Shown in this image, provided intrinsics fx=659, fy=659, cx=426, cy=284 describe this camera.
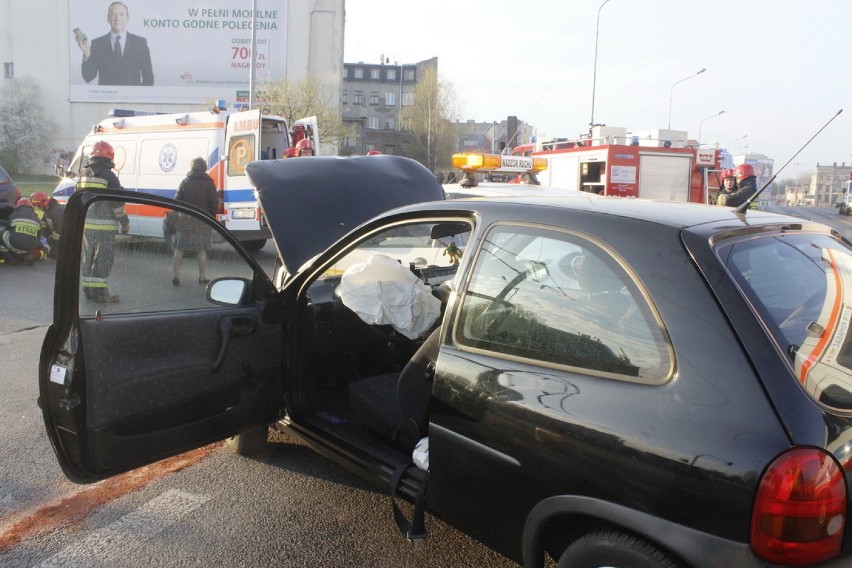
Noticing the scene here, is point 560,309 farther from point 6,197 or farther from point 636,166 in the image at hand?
point 636,166

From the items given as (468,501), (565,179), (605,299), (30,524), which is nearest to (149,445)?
(30,524)

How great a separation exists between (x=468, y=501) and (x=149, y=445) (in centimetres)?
150

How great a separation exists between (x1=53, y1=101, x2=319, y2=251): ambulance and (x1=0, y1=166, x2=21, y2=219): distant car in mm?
1421

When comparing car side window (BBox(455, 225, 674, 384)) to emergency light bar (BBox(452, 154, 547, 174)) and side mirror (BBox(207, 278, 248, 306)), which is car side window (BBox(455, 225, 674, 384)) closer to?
side mirror (BBox(207, 278, 248, 306))

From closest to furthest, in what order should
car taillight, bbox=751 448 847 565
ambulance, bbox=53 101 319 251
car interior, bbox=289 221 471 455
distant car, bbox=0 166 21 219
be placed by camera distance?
car taillight, bbox=751 448 847 565
car interior, bbox=289 221 471 455
distant car, bbox=0 166 21 219
ambulance, bbox=53 101 319 251

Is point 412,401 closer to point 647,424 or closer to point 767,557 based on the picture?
point 647,424

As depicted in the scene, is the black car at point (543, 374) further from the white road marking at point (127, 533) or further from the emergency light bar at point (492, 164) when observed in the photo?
the emergency light bar at point (492, 164)

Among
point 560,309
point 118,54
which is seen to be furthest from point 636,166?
point 118,54

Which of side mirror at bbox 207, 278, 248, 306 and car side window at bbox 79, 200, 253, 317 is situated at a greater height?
car side window at bbox 79, 200, 253, 317

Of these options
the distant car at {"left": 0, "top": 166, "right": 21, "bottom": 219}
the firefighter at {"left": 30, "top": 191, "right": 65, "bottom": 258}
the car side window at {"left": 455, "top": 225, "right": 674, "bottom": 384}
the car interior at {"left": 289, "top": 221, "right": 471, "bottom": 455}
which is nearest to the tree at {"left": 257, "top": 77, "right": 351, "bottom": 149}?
the firefighter at {"left": 30, "top": 191, "right": 65, "bottom": 258}

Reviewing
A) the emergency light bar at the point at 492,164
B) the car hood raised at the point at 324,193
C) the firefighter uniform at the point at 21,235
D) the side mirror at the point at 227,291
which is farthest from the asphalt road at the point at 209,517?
the firefighter uniform at the point at 21,235

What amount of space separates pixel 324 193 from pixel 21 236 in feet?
27.4

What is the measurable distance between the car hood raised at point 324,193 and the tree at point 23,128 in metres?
52.5

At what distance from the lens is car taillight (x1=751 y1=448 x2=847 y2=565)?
5.45 feet
